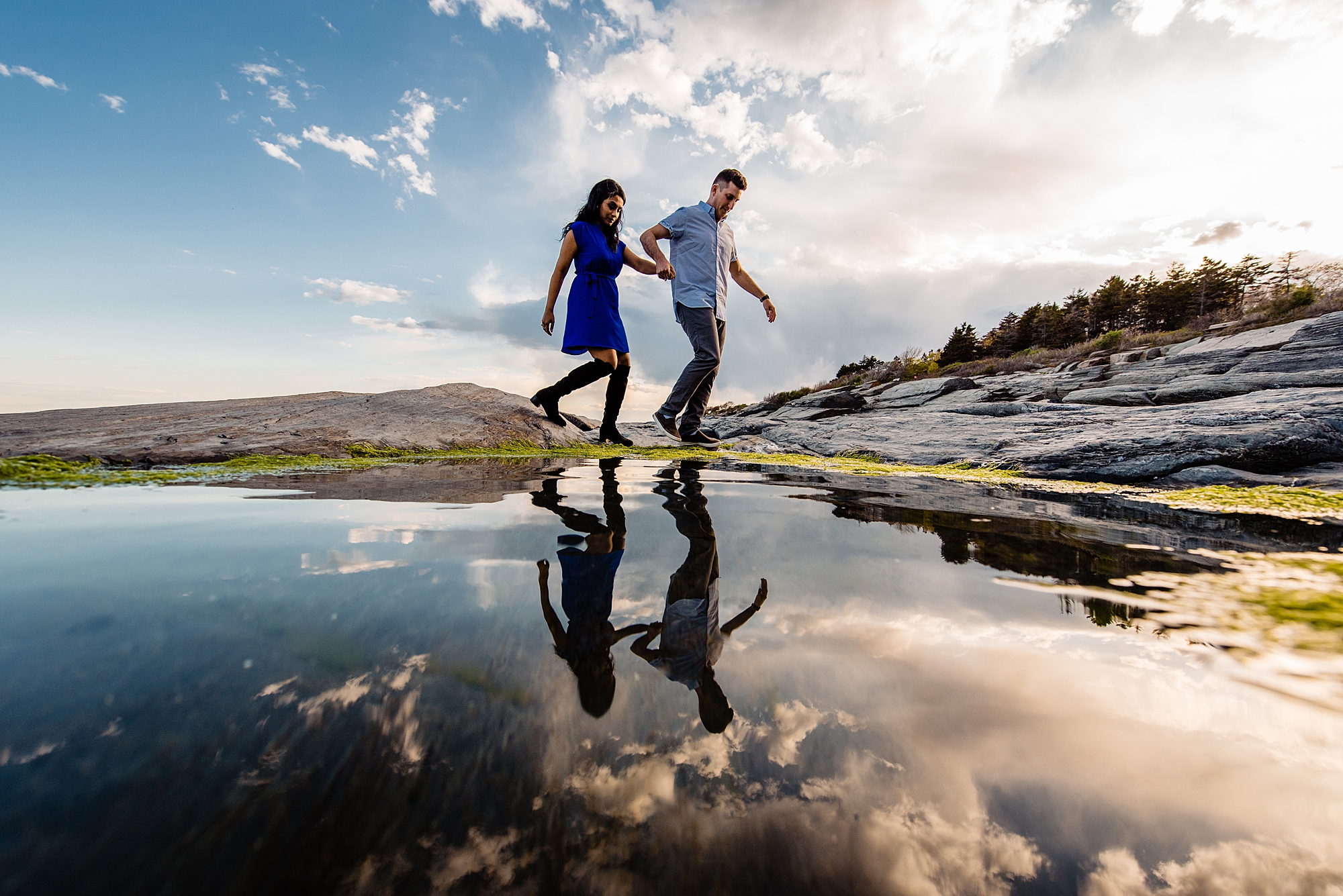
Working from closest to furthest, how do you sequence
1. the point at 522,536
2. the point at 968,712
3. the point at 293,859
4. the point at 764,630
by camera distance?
the point at 293,859, the point at 968,712, the point at 764,630, the point at 522,536

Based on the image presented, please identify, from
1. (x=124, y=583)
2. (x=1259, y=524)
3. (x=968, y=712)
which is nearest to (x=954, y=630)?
(x=968, y=712)

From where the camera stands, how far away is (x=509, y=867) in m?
0.45

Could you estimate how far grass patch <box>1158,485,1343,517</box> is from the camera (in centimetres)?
245

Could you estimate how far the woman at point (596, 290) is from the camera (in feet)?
16.4

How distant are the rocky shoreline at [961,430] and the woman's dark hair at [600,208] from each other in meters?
2.33

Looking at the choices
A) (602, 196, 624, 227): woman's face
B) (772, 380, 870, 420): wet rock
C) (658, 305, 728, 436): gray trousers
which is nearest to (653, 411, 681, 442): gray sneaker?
(658, 305, 728, 436): gray trousers

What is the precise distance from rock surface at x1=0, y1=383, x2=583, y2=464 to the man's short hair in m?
3.38

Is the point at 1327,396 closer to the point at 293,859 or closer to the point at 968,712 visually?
the point at 968,712

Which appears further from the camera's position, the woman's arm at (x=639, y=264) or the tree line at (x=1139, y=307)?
the tree line at (x=1139, y=307)

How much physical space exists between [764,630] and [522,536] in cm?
88

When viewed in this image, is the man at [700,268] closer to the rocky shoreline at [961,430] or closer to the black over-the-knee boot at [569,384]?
the black over-the-knee boot at [569,384]

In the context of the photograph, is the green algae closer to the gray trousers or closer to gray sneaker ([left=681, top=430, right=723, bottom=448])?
gray sneaker ([left=681, top=430, right=723, bottom=448])

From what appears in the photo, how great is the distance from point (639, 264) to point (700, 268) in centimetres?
73

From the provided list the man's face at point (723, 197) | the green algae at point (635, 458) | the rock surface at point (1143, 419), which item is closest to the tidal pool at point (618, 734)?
the green algae at point (635, 458)
